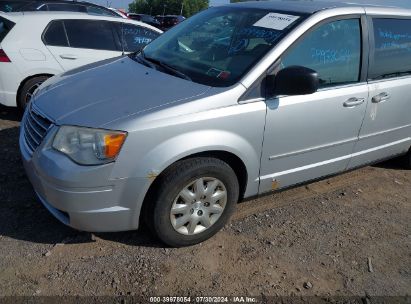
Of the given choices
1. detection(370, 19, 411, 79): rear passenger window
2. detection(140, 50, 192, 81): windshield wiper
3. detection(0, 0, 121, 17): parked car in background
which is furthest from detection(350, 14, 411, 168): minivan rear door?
detection(0, 0, 121, 17): parked car in background

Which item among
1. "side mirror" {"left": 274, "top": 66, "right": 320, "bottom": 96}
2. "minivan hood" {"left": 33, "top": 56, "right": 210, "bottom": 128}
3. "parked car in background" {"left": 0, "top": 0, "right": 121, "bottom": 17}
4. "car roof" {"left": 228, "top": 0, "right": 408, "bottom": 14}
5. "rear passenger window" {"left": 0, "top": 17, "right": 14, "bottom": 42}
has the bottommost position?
"parked car in background" {"left": 0, "top": 0, "right": 121, "bottom": 17}

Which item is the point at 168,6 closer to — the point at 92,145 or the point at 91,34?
the point at 91,34

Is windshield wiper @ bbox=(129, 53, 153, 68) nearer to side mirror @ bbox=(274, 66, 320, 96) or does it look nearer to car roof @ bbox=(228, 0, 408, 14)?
car roof @ bbox=(228, 0, 408, 14)

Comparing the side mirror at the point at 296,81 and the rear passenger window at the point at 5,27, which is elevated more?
the side mirror at the point at 296,81

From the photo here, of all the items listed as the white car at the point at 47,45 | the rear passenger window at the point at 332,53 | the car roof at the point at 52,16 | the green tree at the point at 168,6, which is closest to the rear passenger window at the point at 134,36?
the white car at the point at 47,45

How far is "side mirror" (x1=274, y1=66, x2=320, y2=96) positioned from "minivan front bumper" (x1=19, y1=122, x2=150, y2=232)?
1.17m

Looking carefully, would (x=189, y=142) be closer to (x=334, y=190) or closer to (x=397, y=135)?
(x=334, y=190)

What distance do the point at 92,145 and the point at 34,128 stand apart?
2.20 ft

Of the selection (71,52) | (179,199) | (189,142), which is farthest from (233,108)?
(71,52)

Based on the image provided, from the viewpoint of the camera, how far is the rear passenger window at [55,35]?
18.4 ft

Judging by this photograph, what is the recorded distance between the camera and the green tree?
6794 centimetres

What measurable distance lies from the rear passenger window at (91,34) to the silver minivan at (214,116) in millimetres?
2276

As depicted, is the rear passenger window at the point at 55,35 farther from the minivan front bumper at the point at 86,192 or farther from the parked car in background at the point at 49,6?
the parked car in background at the point at 49,6

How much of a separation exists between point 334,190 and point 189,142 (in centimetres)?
212
